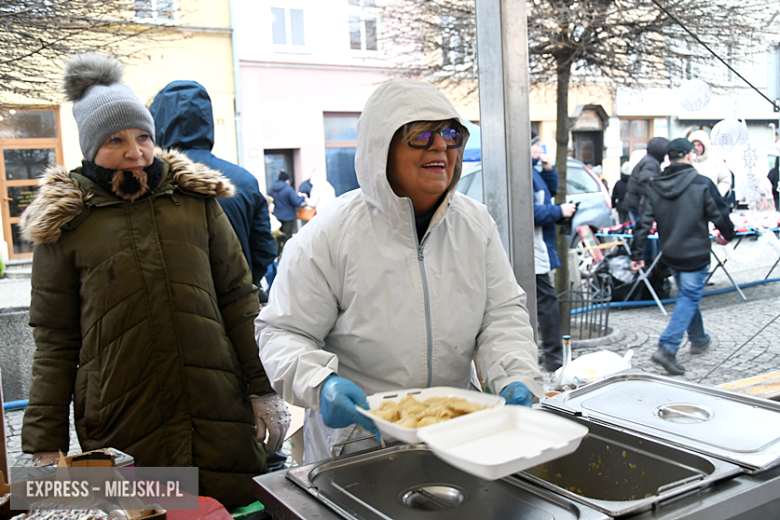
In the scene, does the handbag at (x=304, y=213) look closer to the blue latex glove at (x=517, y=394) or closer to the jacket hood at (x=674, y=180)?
the jacket hood at (x=674, y=180)

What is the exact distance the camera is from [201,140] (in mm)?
2580

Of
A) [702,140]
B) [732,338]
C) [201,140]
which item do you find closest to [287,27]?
[702,140]

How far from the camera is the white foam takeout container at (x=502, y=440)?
1.00m

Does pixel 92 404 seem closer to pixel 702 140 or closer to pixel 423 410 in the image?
pixel 423 410

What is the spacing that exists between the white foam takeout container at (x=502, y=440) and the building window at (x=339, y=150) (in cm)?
1069

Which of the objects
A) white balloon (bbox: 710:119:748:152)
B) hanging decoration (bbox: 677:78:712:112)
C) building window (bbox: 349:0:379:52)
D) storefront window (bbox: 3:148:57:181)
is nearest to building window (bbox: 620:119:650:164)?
hanging decoration (bbox: 677:78:712:112)

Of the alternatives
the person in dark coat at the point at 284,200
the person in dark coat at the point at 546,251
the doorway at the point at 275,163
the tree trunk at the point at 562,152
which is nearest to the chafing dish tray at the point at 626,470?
the person in dark coat at the point at 546,251

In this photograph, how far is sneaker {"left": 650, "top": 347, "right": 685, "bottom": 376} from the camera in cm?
450

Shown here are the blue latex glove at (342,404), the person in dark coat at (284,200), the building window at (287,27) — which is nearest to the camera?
the blue latex glove at (342,404)

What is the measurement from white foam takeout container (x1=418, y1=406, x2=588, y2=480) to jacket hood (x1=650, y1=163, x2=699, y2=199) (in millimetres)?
3868

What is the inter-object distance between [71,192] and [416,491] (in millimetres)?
1263

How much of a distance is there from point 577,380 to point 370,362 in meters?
1.21

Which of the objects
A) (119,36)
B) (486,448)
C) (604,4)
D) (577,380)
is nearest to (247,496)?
(486,448)

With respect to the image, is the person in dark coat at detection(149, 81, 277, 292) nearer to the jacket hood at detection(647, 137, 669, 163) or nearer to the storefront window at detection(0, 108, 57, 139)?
the storefront window at detection(0, 108, 57, 139)
